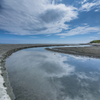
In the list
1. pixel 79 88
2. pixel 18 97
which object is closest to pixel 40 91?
pixel 18 97

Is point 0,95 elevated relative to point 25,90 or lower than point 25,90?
elevated

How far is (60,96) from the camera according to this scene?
516 cm

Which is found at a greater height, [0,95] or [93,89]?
[0,95]

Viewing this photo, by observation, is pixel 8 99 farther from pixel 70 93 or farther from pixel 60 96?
pixel 70 93

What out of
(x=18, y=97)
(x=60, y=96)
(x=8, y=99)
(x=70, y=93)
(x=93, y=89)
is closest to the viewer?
(x=8, y=99)

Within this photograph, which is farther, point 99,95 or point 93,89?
point 93,89

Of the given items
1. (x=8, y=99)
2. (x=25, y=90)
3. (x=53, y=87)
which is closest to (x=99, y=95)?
(x=53, y=87)

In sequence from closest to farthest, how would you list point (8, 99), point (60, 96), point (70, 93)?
point (8, 99) → point (60, 96) → point (70, 93)

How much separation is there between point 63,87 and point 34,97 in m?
2.82

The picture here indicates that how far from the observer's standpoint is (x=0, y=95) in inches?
168

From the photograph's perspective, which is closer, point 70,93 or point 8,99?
point 8,99

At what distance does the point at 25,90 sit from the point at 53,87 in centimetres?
254

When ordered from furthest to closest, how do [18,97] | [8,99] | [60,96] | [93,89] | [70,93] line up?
1. [93,89]
2. [70,93]
3. [60,96]
4. [18,97]
5. [8,99]

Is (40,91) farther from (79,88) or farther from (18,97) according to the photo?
(79,88)
